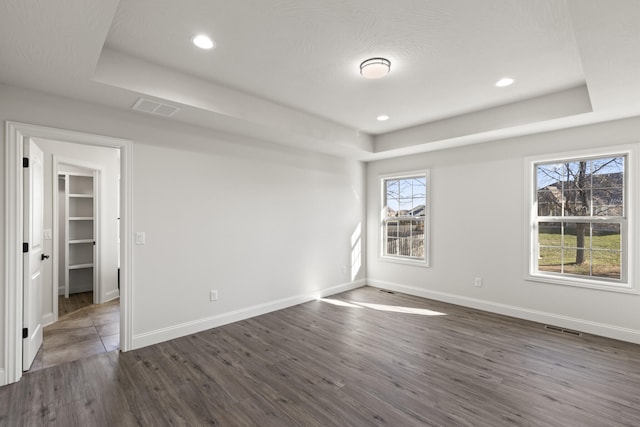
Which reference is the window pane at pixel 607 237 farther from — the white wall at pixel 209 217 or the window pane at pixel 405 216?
the white wall at pixel 209 217

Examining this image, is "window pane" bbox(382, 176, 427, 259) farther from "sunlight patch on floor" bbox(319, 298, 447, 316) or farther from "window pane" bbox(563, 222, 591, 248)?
"window pane" bbox(563, 222, 591, 248)

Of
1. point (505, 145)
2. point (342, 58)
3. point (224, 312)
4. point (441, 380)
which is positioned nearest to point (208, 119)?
point (342, 58)

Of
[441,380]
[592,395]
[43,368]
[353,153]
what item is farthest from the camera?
[353,153]

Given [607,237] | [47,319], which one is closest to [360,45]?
[607,237]

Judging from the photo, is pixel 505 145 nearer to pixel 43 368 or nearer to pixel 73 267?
pixel 43 368

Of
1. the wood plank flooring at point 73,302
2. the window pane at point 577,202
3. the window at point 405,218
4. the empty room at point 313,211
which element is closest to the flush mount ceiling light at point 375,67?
the empty room at point 313,211

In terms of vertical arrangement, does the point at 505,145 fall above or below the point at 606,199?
above

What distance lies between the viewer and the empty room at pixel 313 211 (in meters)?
2.18

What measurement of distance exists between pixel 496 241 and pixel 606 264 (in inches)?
46.4

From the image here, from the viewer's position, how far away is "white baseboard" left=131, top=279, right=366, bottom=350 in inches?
130

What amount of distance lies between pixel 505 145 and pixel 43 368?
582cm

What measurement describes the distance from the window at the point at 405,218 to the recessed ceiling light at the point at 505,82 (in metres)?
2.07

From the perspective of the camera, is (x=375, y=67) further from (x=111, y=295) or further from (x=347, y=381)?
(x=111, y=295)

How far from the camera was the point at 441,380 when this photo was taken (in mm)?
2627
